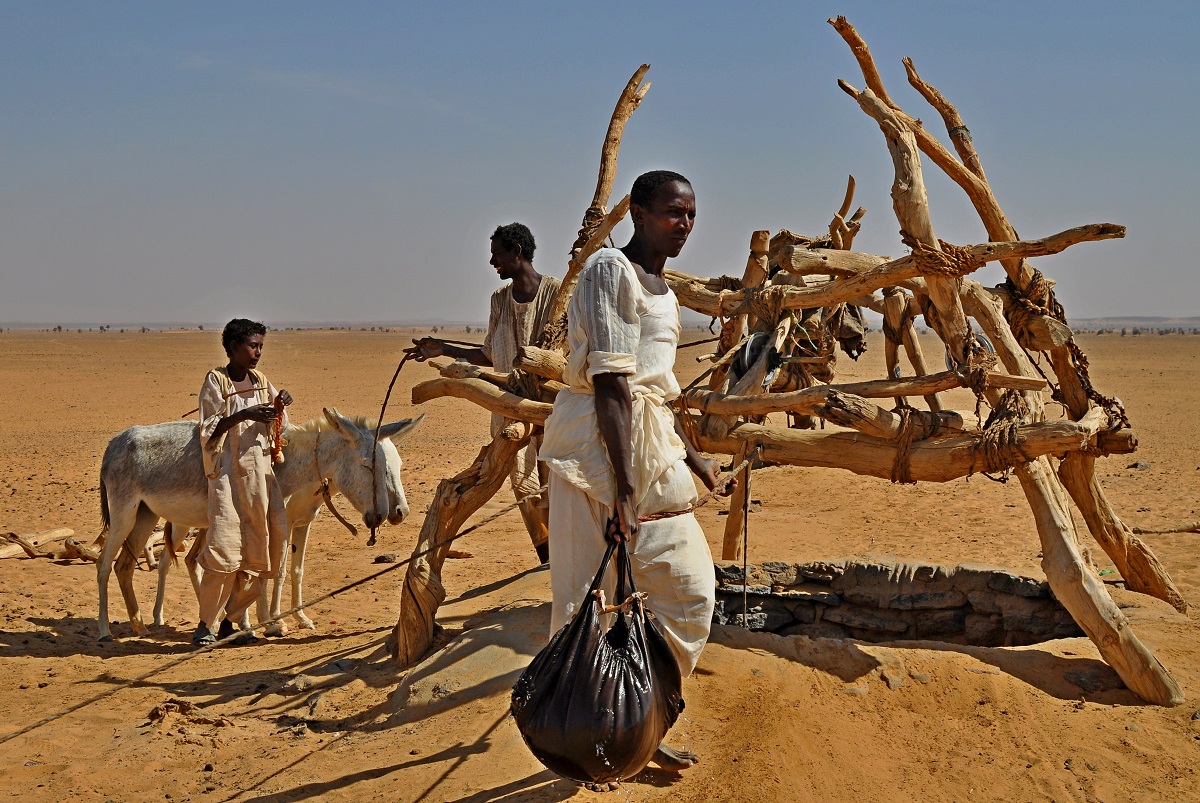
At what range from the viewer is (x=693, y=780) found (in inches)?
157

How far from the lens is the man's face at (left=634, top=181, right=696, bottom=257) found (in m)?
3.53

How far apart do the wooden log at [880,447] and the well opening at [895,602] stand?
4.28 feet

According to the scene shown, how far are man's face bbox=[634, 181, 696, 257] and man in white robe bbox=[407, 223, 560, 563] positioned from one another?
255 centimetres

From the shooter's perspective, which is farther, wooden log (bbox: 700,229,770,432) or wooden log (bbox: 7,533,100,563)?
wooden log (bbox: 7,533,100,563)

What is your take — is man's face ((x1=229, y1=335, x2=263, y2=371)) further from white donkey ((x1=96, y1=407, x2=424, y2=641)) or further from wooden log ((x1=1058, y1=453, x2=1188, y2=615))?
wooden log ((x1=1058, y1=453, x2=1188, y2=615))

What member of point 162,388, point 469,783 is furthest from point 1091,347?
point 469,783

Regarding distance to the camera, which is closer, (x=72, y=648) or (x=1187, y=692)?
(x=1187, y=692)

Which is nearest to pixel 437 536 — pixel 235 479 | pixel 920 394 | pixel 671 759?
pixel 235 479

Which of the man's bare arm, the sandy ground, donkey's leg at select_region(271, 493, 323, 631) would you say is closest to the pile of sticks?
the man's bare arm

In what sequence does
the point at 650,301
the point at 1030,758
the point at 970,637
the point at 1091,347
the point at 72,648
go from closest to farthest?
the point at 650,301
the point at 1030,758
the point at 970,637
the point at 72,648
the point at 1091,347

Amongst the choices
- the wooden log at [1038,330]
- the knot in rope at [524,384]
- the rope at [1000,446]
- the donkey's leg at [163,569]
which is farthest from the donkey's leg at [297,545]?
the wooden log at [1038,330]

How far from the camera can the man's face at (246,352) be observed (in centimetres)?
692

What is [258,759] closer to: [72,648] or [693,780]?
[693,780]

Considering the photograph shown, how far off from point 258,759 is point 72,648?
281 cm
